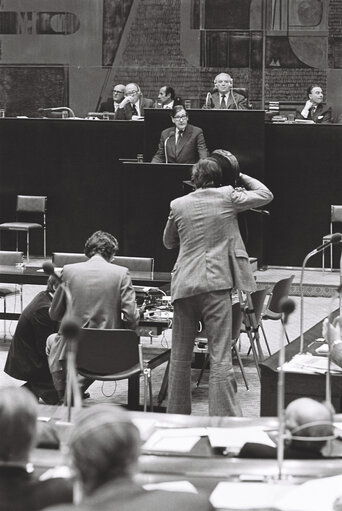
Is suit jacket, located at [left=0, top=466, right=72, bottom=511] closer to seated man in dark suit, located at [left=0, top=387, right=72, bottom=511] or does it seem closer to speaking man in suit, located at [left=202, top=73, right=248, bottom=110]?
seated man in dark suit, located at [left=0, top=387, right=72, bottom=511]

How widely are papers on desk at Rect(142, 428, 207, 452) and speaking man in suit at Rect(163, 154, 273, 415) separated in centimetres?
234

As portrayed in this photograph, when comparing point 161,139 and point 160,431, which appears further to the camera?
point 161,139

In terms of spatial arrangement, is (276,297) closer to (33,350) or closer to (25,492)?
(33,350)

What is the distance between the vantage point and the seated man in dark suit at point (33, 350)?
822cm

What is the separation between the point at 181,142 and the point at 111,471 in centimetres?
1095

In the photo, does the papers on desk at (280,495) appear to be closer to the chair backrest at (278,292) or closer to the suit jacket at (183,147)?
the chair backrest at (278,292)

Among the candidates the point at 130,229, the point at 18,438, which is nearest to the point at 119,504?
the point at 18,438

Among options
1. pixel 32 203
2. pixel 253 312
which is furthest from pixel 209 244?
pixel 32 203

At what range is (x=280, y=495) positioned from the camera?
381 centimetres

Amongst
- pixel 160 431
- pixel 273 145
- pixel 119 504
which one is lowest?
pixel 160 431

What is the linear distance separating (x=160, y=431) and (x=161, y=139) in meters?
9.40

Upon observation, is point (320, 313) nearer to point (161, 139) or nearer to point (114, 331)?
point (161, 139)

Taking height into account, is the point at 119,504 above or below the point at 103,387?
above

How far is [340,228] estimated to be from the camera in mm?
14094
